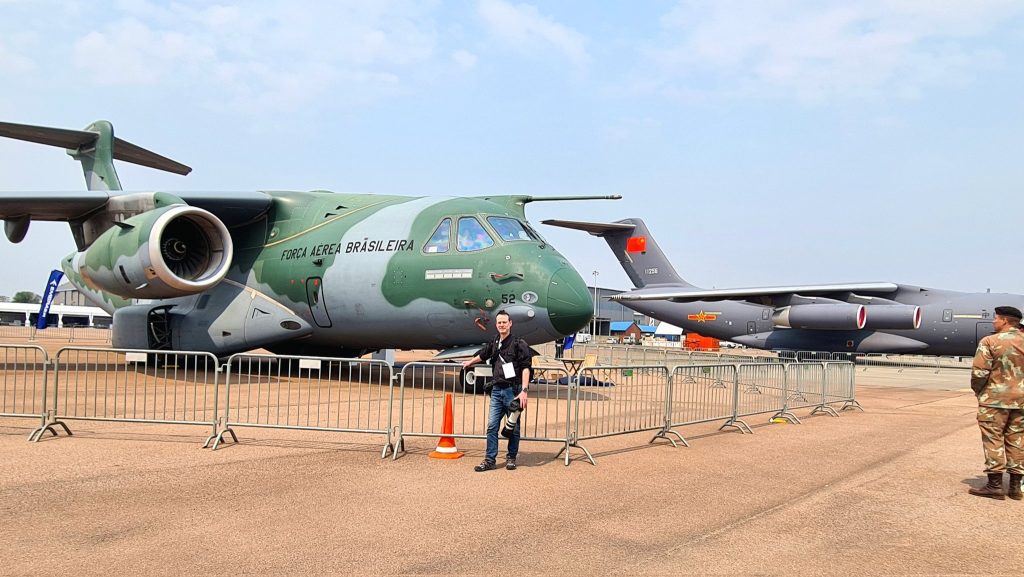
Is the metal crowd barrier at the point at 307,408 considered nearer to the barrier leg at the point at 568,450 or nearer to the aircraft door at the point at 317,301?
the aircraft door at the point at 317,301

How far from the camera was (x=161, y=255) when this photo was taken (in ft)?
40.9

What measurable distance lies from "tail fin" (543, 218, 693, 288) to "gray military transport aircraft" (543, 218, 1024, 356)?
4 cm

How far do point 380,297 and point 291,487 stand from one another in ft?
23.8

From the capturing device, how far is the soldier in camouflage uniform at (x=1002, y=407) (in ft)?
20.0

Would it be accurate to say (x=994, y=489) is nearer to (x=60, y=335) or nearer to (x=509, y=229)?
(x=509, y=229)

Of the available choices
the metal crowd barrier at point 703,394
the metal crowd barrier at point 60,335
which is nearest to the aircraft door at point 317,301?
the metal crowd barrier at point 703,394

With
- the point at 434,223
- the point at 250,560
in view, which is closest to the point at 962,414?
the point at 434,223

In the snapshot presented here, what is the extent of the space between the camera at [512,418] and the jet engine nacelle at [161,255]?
7.97 metres

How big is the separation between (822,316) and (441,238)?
16.7m

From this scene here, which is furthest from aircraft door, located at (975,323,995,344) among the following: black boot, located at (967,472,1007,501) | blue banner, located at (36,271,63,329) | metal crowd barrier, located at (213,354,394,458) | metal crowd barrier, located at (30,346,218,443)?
blue banner, located at (36,271,63,329)

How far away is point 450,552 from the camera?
4336 mm

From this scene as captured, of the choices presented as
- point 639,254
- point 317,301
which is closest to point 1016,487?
point 317,301

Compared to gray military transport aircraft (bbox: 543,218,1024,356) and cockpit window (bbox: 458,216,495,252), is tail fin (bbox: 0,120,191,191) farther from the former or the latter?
gray military transport aircraft (bbox: 543,218,1024,356)

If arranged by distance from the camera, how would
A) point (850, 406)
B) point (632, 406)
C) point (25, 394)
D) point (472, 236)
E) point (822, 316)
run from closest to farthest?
1. point (25, 394)
2. point (632, 406)
3. point (472, 236)
4. point (850, 406)
5. point (822, 316)
